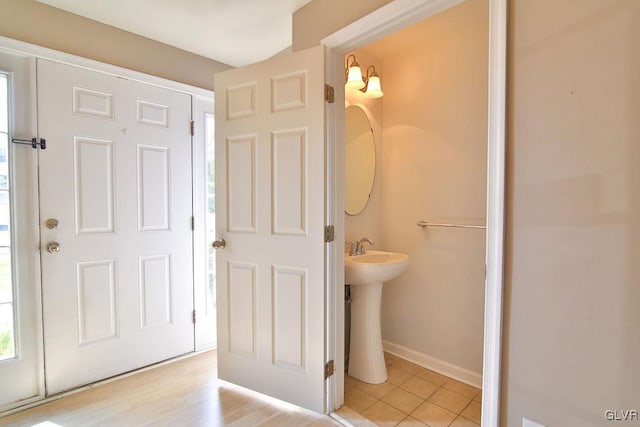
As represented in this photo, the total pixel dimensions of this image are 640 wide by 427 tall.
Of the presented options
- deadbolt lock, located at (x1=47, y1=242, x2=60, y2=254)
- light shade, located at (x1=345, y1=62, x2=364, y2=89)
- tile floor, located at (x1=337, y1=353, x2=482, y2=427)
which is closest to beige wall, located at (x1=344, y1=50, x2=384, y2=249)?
light shade, located at (x1=345, y1=62, x2=364, y2=89)

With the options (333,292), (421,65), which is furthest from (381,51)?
(333,292)

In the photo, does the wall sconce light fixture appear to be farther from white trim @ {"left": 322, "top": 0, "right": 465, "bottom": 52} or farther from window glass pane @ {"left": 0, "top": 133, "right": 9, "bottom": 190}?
window glass pane @ {"left": 0, "top": 133, "right": 9, "bottom": 190}

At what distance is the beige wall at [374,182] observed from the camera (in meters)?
2.40

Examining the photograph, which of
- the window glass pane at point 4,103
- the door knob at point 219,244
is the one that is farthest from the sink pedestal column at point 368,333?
the window glass pane at point 4,103

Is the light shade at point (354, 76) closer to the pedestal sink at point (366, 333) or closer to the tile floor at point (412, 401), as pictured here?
the pedestal sink at point (366, 333)

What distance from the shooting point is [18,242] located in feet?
6.07

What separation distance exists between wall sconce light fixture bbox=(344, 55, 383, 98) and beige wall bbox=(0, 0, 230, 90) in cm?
118

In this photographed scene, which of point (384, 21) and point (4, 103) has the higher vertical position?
point (384, 21)

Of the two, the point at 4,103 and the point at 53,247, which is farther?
the point at 53,247

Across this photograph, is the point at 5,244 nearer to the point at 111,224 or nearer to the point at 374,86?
the point at 111,224

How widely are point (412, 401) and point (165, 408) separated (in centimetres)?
146

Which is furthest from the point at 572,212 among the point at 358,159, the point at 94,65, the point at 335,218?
the point at 94,65

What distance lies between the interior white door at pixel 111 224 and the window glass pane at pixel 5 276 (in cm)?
15

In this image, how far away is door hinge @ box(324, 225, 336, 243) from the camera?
1.74m
